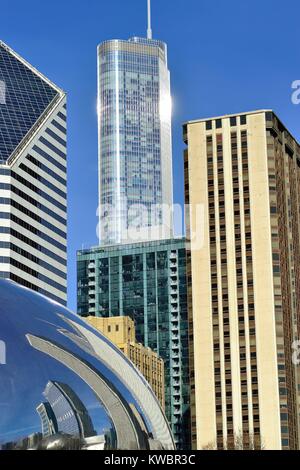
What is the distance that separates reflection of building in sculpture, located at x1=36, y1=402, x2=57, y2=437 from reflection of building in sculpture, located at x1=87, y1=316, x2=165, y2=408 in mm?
127084

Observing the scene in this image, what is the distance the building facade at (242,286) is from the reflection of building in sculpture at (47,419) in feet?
370

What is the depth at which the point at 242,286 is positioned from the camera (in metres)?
128

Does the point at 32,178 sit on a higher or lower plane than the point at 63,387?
higher

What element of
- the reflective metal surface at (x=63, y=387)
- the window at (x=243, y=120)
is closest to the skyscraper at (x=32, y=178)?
the window at (x=243, y=120)

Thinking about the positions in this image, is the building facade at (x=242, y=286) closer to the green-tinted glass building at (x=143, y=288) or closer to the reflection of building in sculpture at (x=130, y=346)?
the reflection of building in sculpture at (x=130, y=346)

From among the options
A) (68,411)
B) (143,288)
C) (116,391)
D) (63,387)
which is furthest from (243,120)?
(68,411)

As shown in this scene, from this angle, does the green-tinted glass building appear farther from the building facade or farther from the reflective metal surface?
the reflective metal surface

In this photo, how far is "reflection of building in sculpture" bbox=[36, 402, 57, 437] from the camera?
7070 mm

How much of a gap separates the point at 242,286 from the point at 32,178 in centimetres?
3876

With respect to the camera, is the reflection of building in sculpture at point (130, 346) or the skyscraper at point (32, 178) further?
the skyscraper at point (32, 178)

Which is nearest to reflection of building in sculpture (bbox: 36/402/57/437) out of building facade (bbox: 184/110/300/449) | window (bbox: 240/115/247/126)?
building facade (bbox: 184/110/300/449)

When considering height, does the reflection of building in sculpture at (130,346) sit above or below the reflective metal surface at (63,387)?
above

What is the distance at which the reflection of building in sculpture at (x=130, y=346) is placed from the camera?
460 ft

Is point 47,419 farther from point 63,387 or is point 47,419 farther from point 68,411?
point 63,387
